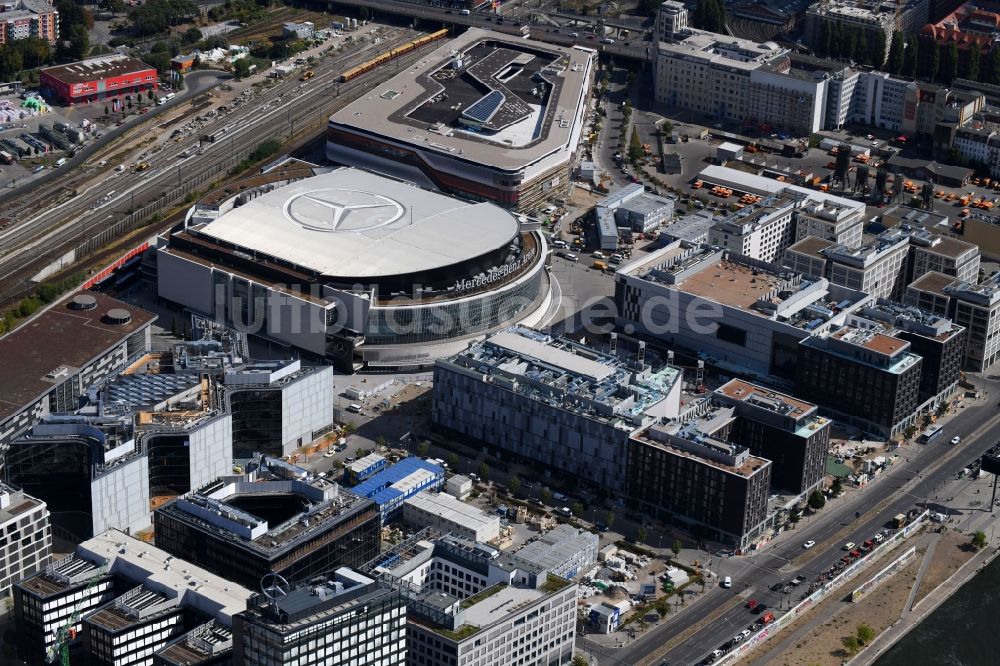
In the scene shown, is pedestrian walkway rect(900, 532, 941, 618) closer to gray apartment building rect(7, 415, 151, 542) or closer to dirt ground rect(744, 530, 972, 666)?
dirt ground rect(744, 530, 972, 666)

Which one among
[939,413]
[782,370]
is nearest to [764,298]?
[782,370]

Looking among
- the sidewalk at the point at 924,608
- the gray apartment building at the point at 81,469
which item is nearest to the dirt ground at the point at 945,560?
the sidewalk at the point at 924,608

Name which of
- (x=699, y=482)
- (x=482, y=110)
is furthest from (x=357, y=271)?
(x=482, y=110)

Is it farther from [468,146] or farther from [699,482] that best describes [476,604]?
[468,146]

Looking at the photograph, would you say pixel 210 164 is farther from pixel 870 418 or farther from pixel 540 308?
pixel 870 418

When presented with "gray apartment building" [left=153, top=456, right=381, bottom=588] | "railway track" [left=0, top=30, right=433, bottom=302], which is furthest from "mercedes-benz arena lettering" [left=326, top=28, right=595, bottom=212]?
"gray apartment building" [left=153, top=456, right=381, bottom=588]
